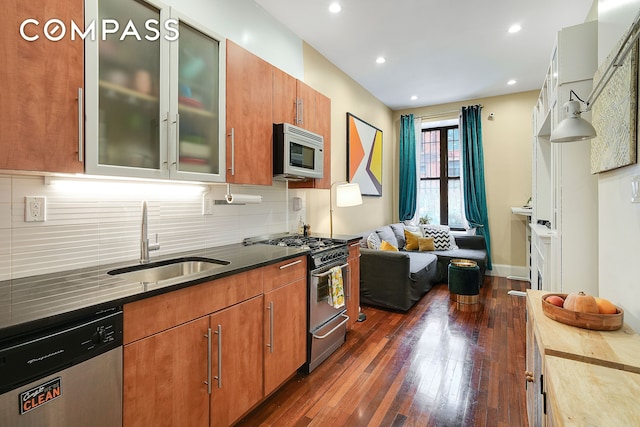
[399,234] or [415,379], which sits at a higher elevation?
[399,234]

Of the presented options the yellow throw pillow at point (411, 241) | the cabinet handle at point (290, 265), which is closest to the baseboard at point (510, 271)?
the yellow throw pillow at point (411, 241)

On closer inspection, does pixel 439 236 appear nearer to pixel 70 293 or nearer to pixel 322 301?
pixel 322 301

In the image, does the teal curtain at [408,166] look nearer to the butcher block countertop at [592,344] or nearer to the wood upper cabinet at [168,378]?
the butcher block countertop at [592,344]

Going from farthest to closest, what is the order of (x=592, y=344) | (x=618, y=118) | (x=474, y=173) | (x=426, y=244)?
(x=474, y=173), (x=426, y=244), (x=618, y=118), (x=592, y=344)

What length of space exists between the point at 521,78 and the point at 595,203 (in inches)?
122

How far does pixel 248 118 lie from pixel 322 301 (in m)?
1.49

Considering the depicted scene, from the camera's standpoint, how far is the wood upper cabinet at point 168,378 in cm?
122

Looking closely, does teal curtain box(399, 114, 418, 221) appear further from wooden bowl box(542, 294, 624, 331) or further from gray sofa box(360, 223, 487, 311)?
wooden bowl box(542, 294, 624, 331)

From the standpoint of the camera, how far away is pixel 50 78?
125 cm

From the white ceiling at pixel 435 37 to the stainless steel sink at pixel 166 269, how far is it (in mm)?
2342

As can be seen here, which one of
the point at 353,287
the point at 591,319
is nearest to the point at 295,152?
the point at 353,287

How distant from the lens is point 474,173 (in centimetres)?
537

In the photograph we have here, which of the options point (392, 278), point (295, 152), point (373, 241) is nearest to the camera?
point (295, 152)

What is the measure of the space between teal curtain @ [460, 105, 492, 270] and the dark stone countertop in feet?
15.2
